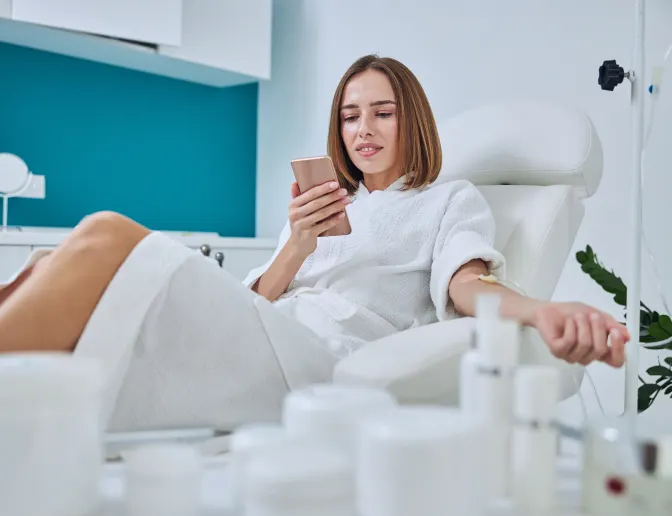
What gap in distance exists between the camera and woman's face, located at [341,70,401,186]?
1838 millimetres

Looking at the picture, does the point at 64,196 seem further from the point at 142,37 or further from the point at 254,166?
the point at 254,166

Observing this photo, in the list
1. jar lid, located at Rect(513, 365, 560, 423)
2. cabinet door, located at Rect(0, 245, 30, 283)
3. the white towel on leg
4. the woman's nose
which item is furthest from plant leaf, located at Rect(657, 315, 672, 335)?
cabinet door, located at Rect(0, 245, 30, 283)

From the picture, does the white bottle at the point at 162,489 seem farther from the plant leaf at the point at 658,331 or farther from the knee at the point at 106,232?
the plant leaf at the point at 658,331

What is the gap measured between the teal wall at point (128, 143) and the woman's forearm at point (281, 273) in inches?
A: 76.8

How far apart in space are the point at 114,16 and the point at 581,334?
2.58 m

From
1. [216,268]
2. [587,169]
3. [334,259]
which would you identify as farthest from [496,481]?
[587,169]

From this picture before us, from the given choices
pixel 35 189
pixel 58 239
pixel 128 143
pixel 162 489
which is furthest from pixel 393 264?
pixel 128 143

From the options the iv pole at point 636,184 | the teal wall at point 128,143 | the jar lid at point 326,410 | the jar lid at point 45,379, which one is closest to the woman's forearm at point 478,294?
the iv pole at point 636,184

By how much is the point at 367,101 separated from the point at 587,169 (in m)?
0.56

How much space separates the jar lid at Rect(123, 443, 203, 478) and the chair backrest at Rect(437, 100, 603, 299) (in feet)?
3.31

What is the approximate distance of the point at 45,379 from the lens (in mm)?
731

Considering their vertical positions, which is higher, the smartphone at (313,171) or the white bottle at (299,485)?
the smartphone at (313,171)

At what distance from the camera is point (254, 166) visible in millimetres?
4227

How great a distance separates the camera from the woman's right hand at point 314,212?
5.23 ft
